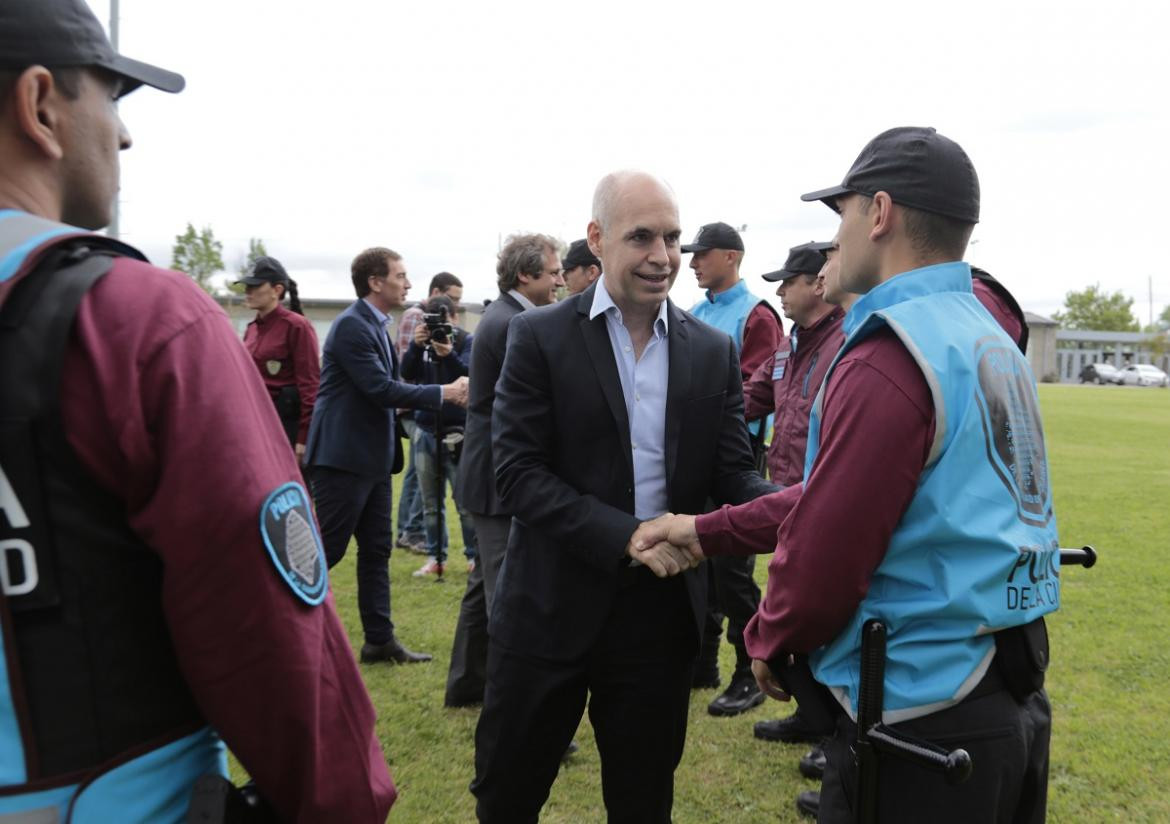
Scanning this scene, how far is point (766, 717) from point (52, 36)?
4695mm

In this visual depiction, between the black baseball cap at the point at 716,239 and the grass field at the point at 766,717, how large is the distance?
2820 mm

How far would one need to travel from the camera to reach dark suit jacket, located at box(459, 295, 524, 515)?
423 cm

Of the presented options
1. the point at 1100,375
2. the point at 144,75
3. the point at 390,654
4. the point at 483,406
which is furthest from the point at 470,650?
the point at 1100,375

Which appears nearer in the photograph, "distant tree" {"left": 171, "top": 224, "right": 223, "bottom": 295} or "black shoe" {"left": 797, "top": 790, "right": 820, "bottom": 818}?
"black shoe" {"left": 797, "top": 790, "right": 820, "bottom": 818}

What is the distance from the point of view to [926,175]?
2100 mm

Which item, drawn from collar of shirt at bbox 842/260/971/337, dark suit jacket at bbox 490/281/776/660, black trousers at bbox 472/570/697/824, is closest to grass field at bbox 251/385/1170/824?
black trousers at bbox 472/570/697/824

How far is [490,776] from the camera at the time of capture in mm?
2791

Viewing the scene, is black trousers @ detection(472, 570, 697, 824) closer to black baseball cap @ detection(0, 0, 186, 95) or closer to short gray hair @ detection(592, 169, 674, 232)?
short gray hair @ detection(592, 169, 674, 232)

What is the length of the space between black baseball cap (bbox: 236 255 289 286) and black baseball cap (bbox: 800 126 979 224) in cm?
542

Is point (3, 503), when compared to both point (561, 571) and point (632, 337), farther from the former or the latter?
point (632, 337)

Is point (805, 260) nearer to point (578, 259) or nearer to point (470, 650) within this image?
point (578, 259)

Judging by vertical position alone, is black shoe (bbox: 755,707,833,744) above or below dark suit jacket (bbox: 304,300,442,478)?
below

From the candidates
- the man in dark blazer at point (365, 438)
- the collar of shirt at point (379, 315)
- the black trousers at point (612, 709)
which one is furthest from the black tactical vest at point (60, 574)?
the collar of shirt at point (379, 315)

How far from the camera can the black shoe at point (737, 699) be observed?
496 cm
